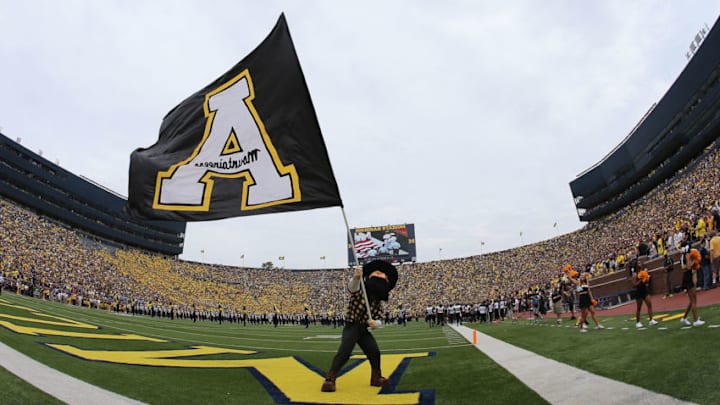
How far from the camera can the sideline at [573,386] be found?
3.58m

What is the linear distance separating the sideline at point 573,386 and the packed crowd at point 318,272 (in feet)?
47.2

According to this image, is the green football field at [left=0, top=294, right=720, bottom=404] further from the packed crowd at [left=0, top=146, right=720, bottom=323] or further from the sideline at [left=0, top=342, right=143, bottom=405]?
the packed crowd at [left=0, top=146, right=720, bottom=323]

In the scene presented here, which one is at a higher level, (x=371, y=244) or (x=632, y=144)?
(x=632, y=144)

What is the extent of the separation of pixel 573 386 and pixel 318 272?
72.2 m

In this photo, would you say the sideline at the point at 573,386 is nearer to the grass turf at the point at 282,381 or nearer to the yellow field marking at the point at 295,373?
the grass turf at the point at 282,381

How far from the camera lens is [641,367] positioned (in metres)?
4.73

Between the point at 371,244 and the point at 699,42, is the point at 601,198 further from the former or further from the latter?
the point at 371,244

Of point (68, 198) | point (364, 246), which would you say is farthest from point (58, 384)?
point (68, 198)

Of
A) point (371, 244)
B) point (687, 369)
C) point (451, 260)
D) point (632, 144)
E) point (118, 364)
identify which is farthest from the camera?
point (451, 260)

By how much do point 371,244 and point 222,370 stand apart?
53287 millimetres

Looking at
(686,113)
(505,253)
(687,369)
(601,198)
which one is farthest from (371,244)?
(687,369)

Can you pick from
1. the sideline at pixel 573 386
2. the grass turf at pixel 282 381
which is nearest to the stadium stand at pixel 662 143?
the sideline at pixel 573 386

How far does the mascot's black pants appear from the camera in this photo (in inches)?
202

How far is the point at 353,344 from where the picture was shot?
16.8 feet
